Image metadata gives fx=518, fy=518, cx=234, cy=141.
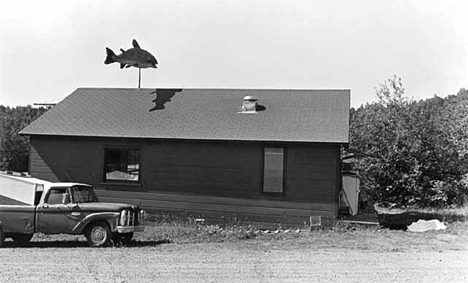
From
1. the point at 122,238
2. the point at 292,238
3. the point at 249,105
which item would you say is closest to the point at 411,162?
the point at 249,105

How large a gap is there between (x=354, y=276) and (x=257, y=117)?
932 centimetres

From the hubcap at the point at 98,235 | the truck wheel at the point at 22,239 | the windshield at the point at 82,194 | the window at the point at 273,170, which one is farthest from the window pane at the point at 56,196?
the window at the point at 273,170

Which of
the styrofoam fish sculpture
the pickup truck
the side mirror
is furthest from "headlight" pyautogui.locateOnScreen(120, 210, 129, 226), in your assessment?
the styrofoam fish sculpture

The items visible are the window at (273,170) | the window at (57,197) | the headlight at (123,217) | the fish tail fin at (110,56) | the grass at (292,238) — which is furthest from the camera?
the fish tail fin at (110,56)

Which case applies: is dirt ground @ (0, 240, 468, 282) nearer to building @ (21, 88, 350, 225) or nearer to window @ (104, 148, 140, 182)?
building @ (21, 88, 350, 225)

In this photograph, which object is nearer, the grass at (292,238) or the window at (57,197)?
the window at (57,197)

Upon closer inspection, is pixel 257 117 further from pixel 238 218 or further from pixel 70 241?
pixel 70 241

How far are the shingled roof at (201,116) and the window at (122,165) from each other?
26.1 inches

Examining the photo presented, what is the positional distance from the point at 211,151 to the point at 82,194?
16.4 ft

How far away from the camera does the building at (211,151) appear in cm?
1599

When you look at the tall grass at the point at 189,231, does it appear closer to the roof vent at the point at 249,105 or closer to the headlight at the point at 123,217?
the headlight at the point at 123,217

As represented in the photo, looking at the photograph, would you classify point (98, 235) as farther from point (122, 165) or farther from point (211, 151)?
point (122, 165)

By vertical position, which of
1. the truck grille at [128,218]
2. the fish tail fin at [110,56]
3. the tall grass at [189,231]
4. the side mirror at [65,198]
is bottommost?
the tall grass at [189,231]

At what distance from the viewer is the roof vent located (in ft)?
59.5
